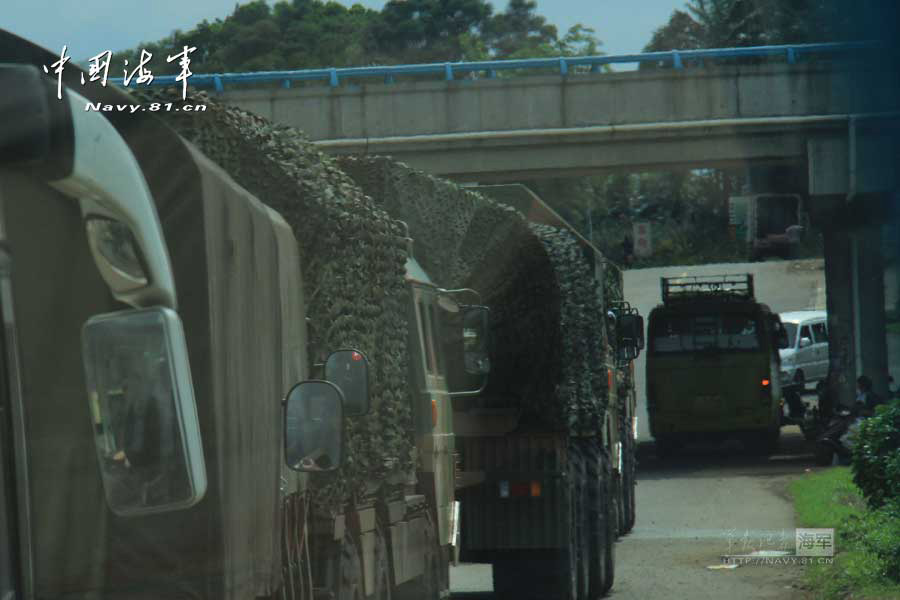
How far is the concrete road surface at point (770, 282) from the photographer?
5656cm

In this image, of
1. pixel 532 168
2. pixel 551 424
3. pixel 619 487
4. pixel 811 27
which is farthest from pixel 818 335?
pixel 811 27

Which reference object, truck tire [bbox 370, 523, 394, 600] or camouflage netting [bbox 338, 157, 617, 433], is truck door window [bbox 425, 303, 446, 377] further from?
camouflage netting [bbox 338, 157, 617, 433]

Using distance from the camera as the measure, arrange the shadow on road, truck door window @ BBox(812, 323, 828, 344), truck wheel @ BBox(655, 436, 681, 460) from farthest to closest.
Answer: truck door window @ BBox(812, 323, 828, 344)
truck wheel @ BBox(655, 436, 681, 460)
the shadow on road

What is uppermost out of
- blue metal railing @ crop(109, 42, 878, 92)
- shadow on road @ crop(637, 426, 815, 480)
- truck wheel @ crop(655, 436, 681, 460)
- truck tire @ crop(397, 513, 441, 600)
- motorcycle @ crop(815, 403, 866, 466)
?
blue metal railing @ crop(109, 42, 878, 92)

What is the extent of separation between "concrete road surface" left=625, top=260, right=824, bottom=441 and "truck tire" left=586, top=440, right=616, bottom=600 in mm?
32840

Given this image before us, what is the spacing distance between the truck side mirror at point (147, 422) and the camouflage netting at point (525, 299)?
8.47 metres

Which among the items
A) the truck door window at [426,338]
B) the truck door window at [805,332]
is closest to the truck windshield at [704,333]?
the truck door window at [805,332]

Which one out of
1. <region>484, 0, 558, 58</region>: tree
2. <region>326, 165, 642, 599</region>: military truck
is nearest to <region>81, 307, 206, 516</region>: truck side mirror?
<region>326, 165, 642, 599</region>: military truck

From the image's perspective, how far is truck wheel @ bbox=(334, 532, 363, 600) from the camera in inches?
269

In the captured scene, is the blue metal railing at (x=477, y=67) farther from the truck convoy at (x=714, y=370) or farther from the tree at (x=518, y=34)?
the tree at (x=518, y=34)

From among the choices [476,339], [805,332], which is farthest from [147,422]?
[805,332]

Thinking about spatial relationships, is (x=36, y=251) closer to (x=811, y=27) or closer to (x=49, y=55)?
(x=49, y=55)

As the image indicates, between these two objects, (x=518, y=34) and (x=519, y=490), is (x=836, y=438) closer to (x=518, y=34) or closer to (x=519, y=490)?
(x=519, y=490)

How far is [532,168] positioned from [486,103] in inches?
56.7
